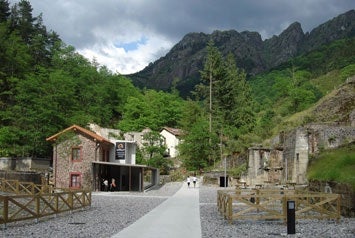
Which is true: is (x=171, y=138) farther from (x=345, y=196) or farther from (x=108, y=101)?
(x=345, y=196)

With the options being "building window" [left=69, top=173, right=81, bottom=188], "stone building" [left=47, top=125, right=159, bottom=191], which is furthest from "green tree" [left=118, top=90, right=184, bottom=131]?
"building window" [left=69, top=173, right=81, bottom=188]

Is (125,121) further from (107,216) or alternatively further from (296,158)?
(107,216)

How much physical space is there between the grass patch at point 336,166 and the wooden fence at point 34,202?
12.7 metres

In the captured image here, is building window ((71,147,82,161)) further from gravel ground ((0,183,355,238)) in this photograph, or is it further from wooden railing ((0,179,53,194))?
gravel ground ((0,183,355,238))

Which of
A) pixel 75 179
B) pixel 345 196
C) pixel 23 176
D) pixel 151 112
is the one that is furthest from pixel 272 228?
pixel 151 112

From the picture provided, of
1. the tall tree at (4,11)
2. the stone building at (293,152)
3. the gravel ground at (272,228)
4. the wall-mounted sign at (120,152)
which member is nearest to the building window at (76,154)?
the wall-mounted sign at (120,152)

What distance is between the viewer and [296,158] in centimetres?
3600

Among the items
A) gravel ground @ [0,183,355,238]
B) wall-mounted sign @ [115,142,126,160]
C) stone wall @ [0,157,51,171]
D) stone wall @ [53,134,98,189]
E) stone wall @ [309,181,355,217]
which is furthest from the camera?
wall-mounted sign @ [115,142,126,160]

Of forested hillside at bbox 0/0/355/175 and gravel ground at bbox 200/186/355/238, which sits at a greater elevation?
forested hillside at bbox 0/0/355/175

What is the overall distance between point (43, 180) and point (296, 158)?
21.3m

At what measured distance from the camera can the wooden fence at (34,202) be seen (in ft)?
49.9

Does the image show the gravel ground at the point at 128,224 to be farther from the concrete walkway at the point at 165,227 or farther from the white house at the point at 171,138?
the white house at the point at 171,138

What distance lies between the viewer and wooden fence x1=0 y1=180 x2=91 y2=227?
15220 mm

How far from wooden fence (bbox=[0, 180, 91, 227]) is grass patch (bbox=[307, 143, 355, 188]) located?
12657 millimetres
